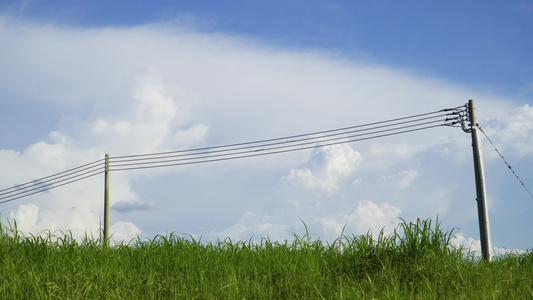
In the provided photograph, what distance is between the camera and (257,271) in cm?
753

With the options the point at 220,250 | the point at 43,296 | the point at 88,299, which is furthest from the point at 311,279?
the point at 43,296

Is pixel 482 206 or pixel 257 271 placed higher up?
pixel 482 206

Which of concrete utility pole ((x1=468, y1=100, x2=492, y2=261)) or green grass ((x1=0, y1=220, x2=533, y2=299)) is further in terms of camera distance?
concrete utility pole ((x1=468, y1=100, x2=492, y2=261))

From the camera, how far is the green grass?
6.43 metres

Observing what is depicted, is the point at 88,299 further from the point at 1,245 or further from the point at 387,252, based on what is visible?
the point at 387,252

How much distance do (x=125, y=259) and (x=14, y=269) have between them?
5.23ft

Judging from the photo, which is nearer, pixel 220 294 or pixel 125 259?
pixel 220 294

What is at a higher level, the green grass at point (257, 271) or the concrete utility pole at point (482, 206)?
the concrete utility pole at point (482, 206)

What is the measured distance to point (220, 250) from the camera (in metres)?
8.48

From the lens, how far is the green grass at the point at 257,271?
6426 mm

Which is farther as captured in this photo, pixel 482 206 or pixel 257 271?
pixel 482 206

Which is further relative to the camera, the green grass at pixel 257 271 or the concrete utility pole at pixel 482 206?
the concrete utility pole at pixel 482 206

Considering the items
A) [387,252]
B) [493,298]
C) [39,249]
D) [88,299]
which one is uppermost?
[39,249]

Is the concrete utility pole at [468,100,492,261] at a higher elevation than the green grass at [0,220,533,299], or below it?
higher
